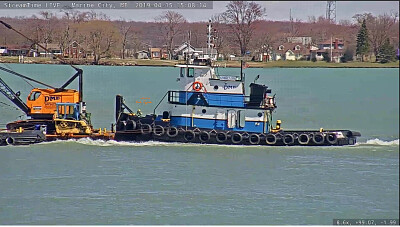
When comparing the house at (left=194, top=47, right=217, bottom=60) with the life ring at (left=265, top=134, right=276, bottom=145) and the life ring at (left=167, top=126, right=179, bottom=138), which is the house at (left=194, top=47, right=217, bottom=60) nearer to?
the life ring at (left=167, top=126, right=179, bottom=138)

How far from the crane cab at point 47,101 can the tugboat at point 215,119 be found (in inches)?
73.6

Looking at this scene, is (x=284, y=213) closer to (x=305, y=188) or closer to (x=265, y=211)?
(x=265, y=211)

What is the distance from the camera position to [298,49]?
71938mm

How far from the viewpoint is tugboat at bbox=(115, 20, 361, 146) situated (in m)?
25.2

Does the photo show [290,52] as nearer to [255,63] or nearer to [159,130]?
[255,63]

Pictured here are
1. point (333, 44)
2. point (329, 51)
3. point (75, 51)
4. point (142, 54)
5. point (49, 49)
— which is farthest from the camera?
point (142, 54)

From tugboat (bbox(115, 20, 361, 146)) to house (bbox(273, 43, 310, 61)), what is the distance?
43425mm

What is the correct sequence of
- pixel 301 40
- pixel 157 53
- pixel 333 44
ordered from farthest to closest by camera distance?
pixel 301 40 → pixel 157 53 → pixel 333 44

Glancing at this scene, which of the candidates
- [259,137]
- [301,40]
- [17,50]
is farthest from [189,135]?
[301,40]

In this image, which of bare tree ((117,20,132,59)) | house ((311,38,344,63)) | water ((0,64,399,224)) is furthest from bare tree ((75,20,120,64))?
Answer: water ((0,64,399,224))

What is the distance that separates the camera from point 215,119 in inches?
1008

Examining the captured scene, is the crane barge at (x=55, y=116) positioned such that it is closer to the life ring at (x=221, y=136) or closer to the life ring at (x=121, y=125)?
the life ring at (x=121, y=125)

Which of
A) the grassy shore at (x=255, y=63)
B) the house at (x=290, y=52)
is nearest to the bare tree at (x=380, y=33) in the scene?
the grassy shore at (x=255, y=63)

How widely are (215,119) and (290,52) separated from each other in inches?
1820
